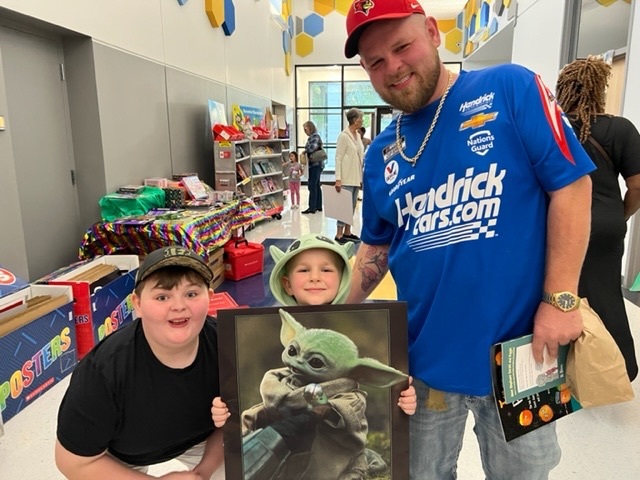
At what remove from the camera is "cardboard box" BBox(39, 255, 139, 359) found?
307 cm

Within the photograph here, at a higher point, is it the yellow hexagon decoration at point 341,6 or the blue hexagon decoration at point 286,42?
the yellow hexagon decoration at point 341,6

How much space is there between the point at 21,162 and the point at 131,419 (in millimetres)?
3518

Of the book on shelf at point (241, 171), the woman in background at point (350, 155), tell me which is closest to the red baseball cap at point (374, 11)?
the woman in background at point (350, 155)

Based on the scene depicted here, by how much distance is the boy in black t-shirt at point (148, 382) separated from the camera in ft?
3.98

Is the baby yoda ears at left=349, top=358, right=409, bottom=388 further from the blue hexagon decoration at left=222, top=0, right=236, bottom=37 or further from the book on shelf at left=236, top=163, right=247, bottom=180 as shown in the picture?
the blue hexagon decoration at left=222, top=0, right=236, bottom=37

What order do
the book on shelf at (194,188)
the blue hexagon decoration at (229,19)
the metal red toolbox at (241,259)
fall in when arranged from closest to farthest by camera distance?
the metal red toolbox at (241,259), the book on shelf at (194,188), the blue hexagon decoration at (229,19)

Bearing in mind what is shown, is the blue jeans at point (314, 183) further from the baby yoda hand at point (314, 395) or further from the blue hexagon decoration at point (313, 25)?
the baby yoda hand at point (314, 395)

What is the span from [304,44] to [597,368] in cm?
1545

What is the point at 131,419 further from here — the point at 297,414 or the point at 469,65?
the point at 469,65

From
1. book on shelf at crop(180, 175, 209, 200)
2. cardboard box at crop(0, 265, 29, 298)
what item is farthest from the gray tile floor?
book on shelf at crop(180, 175, 209, 200)

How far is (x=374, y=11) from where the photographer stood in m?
1.15

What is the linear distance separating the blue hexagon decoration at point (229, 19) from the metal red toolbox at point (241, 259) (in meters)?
4.62

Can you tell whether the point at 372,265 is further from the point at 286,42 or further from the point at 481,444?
the point at 286,42

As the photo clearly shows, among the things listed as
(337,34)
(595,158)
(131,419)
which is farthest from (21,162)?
(337,34)
